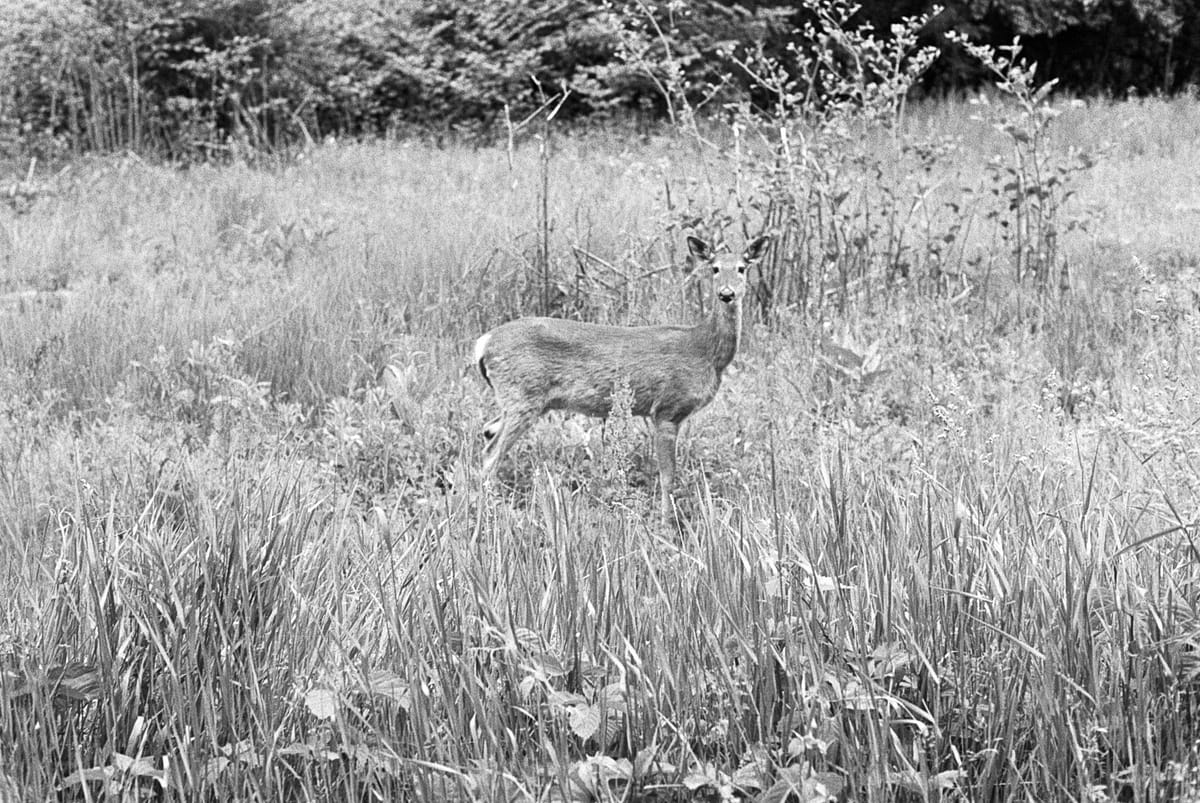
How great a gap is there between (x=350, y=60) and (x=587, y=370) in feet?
40.1

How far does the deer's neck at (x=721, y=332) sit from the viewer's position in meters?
5.80

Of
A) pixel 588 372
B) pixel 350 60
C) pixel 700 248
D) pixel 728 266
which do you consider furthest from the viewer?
pixel 350 60

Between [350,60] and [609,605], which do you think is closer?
[609,605]

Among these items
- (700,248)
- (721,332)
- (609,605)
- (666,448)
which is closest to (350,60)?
(700,248)

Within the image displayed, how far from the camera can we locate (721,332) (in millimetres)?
5816

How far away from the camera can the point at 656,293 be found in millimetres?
7426

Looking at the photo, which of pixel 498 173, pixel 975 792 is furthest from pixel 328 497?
pixel 498 173

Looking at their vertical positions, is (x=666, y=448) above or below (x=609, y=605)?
below

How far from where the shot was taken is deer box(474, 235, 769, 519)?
224 inches

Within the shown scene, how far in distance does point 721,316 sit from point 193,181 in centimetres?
734

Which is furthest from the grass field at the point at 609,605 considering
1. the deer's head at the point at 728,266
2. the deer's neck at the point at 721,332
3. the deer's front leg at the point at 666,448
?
the deer's head at the point at 728,266

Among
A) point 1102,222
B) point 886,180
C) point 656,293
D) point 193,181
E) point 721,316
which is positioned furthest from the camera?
point 193,181

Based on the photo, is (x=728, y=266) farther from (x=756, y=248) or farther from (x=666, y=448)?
(x=666, y=448)

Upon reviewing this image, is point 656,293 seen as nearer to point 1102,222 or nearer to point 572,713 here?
point 1102,222
